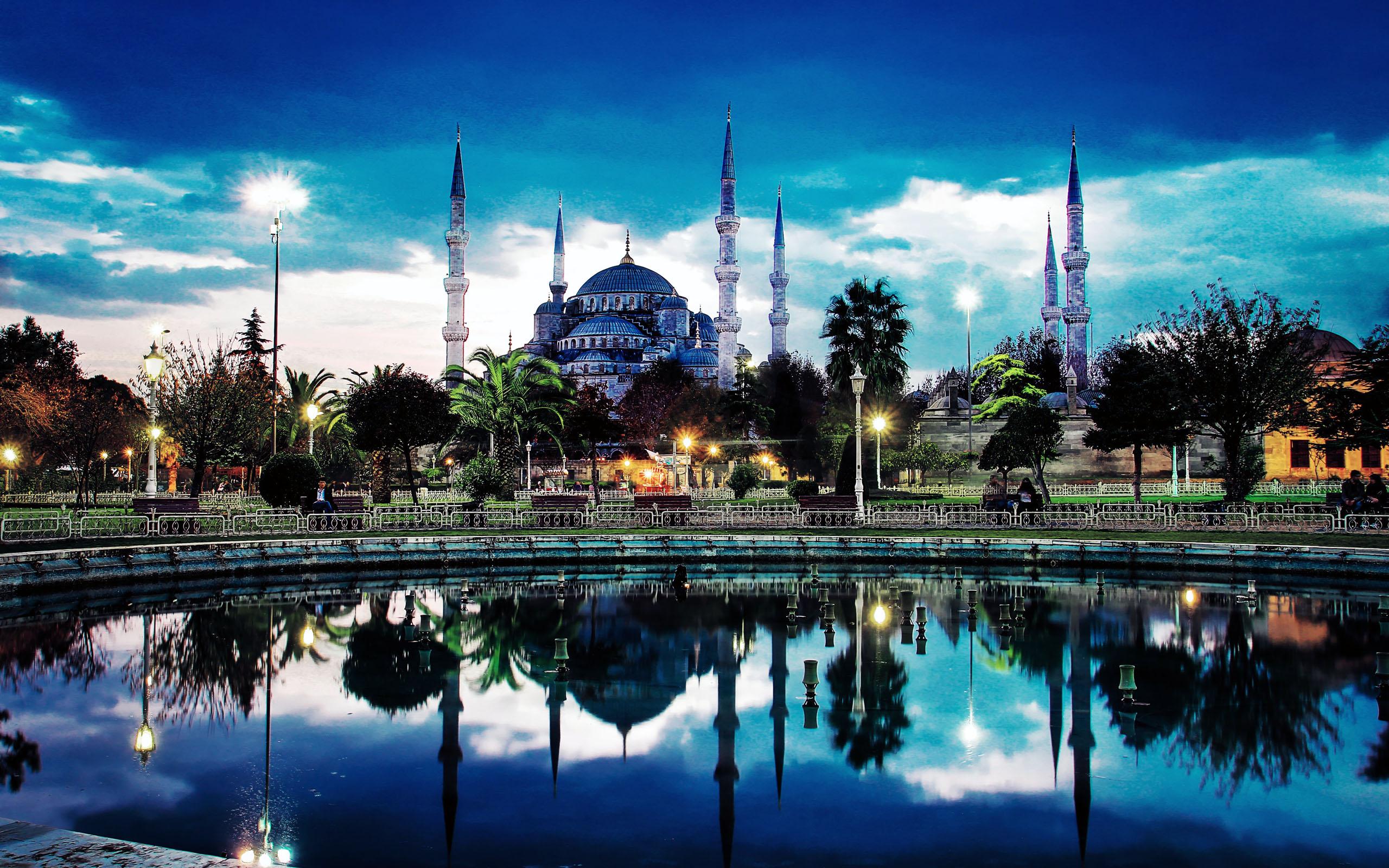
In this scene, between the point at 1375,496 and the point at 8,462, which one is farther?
the point at 8,462

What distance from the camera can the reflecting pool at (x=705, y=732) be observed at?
21.1ft

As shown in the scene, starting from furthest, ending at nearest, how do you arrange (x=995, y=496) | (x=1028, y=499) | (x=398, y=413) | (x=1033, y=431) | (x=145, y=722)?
(x=398, y=413) → (x=1033, y=431) → (x=995, y=496) → (x=1028, y=499) → (x=145, y=722)

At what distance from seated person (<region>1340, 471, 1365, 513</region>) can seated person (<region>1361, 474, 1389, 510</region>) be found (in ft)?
0.30

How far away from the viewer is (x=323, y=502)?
23094 mm

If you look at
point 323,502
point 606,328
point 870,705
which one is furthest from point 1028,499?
point 606,328

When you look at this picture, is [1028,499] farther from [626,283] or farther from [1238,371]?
[626,283]

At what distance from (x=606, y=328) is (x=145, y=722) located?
84.0 metres

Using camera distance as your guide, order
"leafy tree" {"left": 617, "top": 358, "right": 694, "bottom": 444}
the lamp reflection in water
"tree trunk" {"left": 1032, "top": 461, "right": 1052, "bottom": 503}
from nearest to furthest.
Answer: the lamp reflection in water < "tree trunk" {"left": 1032, "top": 461, "right": 1052, "bottom": 503} < "leafy tree" {"left": 617, "top": 358, "right": 694, "bottom": 444}

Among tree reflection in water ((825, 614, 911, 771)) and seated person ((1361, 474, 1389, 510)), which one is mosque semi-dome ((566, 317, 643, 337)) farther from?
tree reflection in water ((825, 614, 911, 771))

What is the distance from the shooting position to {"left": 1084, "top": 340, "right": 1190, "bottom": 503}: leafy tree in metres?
25.8

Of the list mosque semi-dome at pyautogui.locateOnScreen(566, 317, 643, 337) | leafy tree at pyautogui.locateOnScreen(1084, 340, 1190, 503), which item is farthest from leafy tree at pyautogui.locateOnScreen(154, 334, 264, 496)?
mosque semi-dome at pyautogui.locateOnScreen(566, 317, 643, 337)

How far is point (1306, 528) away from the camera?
2145 cm

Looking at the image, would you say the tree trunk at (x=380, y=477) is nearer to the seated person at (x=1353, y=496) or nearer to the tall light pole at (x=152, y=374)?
the tall light pole at (x=152, y=374)

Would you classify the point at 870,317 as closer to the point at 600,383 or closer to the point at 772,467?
the point at 772,467
